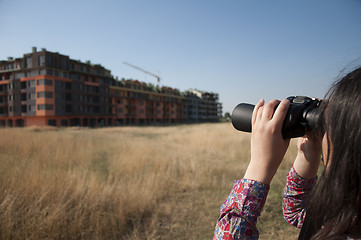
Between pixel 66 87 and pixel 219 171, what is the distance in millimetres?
39749

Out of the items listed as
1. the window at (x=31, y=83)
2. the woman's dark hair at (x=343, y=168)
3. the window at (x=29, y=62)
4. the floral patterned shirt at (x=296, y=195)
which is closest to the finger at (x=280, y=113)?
the woman's dark hair at (x=343, y=168)

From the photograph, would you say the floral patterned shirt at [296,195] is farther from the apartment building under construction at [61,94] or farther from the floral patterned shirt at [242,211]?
the apartment building under construction at [61,94]

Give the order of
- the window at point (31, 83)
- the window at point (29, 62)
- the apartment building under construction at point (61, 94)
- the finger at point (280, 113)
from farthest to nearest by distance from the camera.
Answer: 1. the window at point (29, 62)
2. the window at point (31, 83)
3. the apartment building under construction at point (61, 94)
4. the finger at point (280, 113)

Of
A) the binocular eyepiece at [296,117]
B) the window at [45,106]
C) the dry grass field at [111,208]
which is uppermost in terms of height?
the window at [45,106]

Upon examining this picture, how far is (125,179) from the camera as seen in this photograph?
15.7ft

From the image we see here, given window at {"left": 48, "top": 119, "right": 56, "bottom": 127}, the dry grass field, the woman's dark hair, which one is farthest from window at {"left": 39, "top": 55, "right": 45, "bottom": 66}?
the woman's dark hair

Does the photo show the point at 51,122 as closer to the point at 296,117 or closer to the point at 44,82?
the point at 44,82

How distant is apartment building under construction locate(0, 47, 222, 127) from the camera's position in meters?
35.1

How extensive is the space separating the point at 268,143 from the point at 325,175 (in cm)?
20

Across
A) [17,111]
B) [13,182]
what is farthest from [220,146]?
[17,111]

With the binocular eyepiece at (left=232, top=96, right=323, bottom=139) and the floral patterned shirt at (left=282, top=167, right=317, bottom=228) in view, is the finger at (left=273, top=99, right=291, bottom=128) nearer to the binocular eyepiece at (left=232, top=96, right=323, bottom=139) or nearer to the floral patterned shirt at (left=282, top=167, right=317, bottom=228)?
the binocular eyepiece at (left=232, top=96, right=323, bottom=139)

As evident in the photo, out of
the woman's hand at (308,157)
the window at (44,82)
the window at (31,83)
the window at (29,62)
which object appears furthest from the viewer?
the window at (29,62)

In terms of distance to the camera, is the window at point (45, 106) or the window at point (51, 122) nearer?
the window at point (45, 106)

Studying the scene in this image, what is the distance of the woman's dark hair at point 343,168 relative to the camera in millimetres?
608
